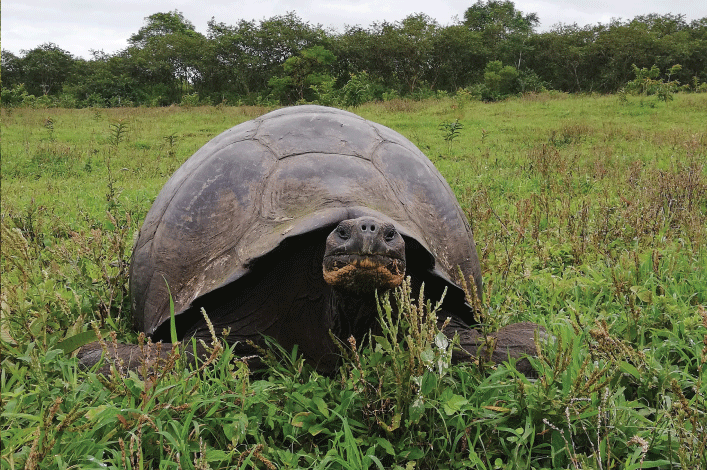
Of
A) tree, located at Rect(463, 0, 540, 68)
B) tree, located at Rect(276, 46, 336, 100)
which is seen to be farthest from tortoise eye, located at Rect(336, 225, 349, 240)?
tree, located at Rect(463, 0, 540, 68)

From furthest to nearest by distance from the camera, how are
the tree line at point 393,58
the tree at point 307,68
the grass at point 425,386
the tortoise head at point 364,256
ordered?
the tree line at point 393,58 < the tree at point 307,68 < the tortoise head at point 364,256 < the grass at point 425,386

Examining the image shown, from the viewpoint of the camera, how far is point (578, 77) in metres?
32.4

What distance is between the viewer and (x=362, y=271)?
1575mm

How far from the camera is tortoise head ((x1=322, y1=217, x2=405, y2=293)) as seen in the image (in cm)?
154

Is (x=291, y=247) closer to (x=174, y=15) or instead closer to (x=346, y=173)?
(x=346, y=173)

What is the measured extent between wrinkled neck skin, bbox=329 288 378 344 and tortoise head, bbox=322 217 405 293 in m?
0.09

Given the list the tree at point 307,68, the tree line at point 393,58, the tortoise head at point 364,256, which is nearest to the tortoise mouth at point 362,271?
the tortoise head at point 364,256

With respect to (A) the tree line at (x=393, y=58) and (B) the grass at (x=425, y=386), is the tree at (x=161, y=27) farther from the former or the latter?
(B) the grass at (x=425, y=386)

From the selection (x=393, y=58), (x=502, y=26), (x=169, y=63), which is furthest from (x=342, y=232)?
(x=502, y=26)

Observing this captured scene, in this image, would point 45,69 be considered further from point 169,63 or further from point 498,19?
point 498,19

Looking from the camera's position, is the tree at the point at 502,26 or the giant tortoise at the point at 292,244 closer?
the giant tortoise at the point at 292,244

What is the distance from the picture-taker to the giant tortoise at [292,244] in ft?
5.97

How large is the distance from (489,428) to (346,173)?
41.0 inches

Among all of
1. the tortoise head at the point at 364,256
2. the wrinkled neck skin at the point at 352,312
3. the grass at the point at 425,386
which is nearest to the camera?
the grass at the point at 425,386
